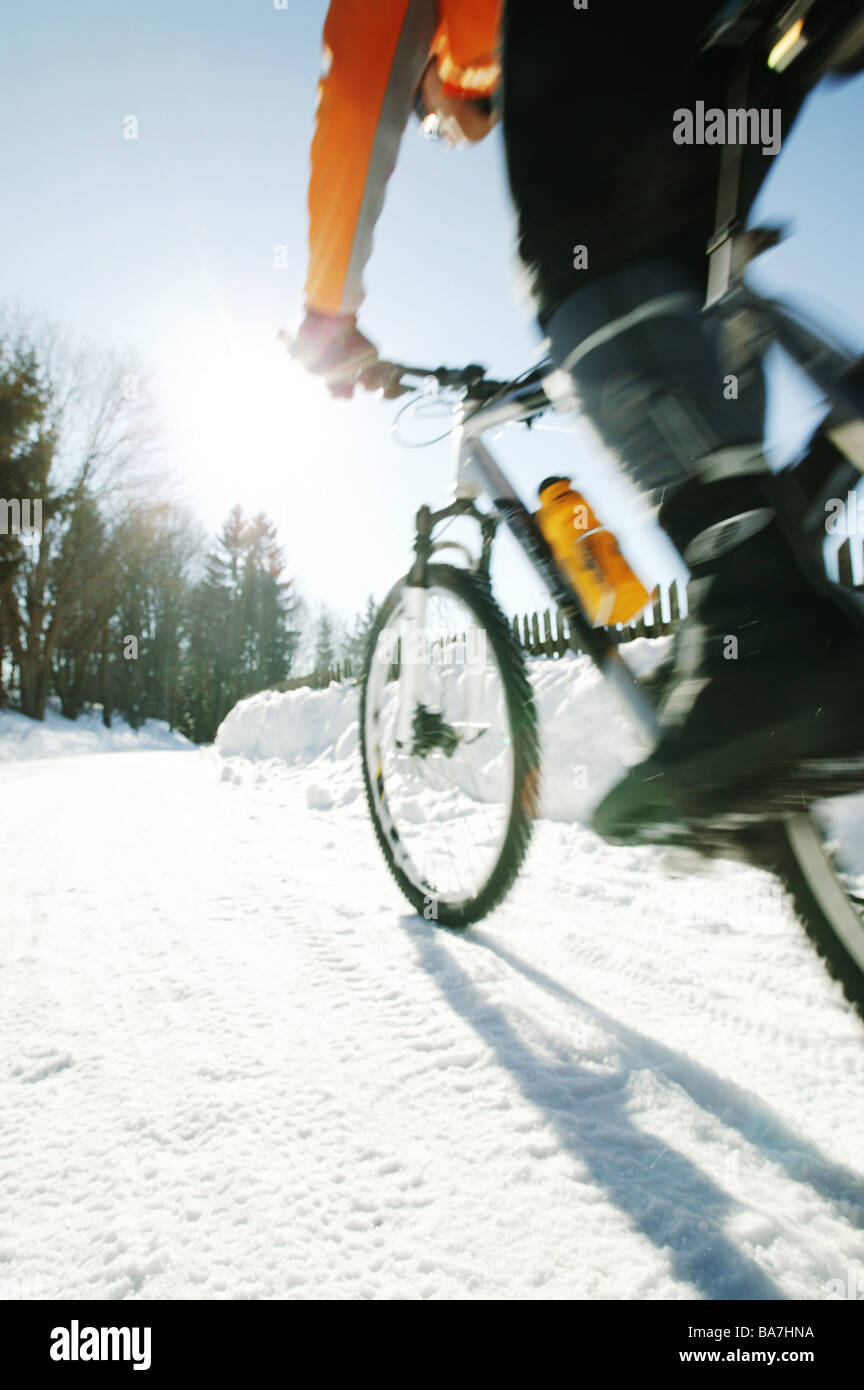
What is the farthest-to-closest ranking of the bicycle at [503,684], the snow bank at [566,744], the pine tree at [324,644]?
the pine tree at [324,644] < the snow bank at [566,744] < the bicycle at [503,684]

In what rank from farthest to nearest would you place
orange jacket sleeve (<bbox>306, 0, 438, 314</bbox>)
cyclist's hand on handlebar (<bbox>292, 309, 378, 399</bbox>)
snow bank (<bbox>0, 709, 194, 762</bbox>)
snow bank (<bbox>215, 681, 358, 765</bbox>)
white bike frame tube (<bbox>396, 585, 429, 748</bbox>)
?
snow bank (<bbox>0, 709, 194, 762</bbox>), snow bank (<bbox>215, 681, 358, 765</bbox>), white bike frame tube (<bbox>396, 585, 429, 748</bbox>), cyclist's hand on handlebar (<bbox>292, 309, 378, 399</bbox>), orange jacket sleeve (<bbox>306, 0, 438, 314</bbox>)

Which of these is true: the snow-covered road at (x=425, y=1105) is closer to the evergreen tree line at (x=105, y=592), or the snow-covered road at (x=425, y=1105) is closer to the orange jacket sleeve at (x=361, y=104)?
the orange jacket sleeve at (x=361, y=104)

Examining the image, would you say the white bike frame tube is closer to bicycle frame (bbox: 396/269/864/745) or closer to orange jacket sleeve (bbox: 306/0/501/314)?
bicycle frame (bbox: 396/269/864/745)

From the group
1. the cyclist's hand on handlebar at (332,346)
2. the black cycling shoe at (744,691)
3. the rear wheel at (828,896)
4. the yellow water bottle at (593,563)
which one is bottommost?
the rear wheel at (828,896)

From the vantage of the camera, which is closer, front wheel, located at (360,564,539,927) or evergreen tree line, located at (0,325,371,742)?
front wheel, located at (360,564,539,927)

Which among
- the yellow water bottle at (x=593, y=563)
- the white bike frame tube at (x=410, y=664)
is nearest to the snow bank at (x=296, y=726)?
the white bike frame tube at (x=410, y=664)

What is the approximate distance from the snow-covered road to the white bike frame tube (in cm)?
58

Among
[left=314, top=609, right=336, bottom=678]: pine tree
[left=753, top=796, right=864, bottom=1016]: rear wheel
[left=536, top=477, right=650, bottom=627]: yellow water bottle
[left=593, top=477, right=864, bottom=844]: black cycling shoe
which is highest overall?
[left=314, top=609, right=336, bottom=678]: pine tree

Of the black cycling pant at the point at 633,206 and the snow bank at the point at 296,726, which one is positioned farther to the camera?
the snow bank at the point at 296,726

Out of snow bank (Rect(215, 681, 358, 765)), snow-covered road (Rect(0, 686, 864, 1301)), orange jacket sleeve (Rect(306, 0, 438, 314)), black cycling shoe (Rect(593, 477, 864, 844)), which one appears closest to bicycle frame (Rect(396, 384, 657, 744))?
black cycling shoe (Rect(593, 477, 864, 844))

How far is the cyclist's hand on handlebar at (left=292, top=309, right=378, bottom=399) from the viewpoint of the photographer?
4.29 ft

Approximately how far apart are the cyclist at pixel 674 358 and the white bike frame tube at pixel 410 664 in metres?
1.11

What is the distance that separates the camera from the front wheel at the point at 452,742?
143cm
